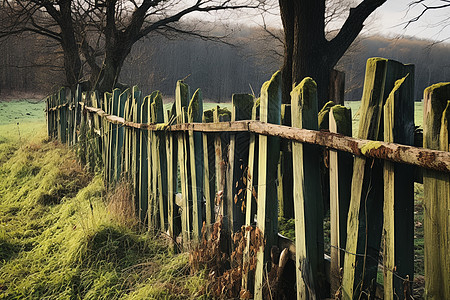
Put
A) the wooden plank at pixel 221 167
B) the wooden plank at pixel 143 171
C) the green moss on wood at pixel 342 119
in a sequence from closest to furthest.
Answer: the green moss on wood at pixel 342 119, the wooden plank at pixel 221 167, the wooden plank at pixel 143 171

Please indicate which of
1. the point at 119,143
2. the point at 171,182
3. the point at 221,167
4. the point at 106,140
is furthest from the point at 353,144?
the point at 106,140

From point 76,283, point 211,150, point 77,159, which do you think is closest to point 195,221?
point 211,150

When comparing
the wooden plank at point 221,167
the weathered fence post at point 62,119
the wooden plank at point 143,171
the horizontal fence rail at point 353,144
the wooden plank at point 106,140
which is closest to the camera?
the horizontal fence rail at point 353,144

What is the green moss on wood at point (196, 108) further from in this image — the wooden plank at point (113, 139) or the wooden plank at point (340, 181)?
the wooden plank at point (113, 139)

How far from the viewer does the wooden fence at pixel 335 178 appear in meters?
1.49

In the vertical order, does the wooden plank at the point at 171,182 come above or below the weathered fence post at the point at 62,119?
below

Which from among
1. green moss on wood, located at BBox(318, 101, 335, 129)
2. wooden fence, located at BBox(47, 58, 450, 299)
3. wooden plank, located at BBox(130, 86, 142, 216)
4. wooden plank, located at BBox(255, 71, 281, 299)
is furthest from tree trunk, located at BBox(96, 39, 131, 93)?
wooden plank, located at BBox(255, 71, 281, 299)

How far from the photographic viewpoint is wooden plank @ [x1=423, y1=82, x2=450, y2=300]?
142 centimetres

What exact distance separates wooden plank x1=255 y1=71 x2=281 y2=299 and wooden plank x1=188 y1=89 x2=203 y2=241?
0.92 metres

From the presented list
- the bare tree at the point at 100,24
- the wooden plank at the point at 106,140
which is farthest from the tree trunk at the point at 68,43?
the wooden plank at the point at 106,140

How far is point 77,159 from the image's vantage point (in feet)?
26.2

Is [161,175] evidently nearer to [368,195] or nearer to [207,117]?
[207,117]

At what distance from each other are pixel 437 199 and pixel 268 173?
43.7 inches

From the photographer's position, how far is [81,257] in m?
3.55
